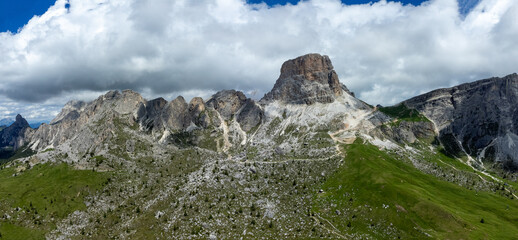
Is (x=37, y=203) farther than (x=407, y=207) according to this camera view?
Yes

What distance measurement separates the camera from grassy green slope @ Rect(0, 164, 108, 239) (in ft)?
509

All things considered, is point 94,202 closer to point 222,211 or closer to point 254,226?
point 222,211

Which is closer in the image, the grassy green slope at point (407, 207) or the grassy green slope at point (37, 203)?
the grassy green slope at point (407, 207)

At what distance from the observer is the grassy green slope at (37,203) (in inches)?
6107

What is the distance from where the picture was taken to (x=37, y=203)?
17450 cm

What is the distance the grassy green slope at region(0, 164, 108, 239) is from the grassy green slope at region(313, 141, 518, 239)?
15063cm

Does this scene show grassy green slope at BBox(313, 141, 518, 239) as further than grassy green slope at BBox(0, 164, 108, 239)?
No

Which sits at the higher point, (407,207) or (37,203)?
(37,203)

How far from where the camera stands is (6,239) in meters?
146

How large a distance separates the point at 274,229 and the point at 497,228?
3957 inches

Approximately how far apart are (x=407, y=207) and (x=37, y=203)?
698ft

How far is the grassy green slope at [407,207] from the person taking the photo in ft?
399

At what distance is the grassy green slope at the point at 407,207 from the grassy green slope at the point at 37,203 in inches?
5930

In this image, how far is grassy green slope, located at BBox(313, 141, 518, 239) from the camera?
121625 millimetres
